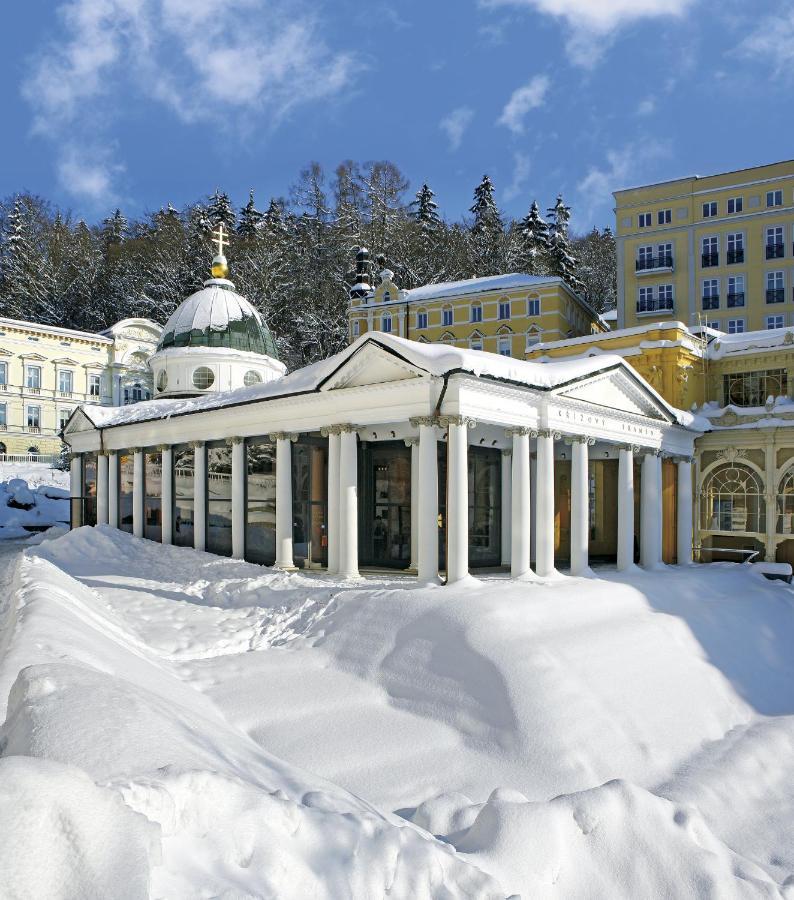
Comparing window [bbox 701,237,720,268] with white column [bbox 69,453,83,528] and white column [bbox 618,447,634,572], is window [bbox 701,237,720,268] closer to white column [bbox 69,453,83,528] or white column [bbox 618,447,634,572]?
white column [bbox 618,447,634,572]

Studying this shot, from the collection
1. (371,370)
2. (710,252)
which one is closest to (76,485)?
(371,370)

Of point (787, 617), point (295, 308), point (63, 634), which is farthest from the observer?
point (295, 308)

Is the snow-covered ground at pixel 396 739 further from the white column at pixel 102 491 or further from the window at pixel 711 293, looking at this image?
the window at pixel 711 293

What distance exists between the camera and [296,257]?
201ft

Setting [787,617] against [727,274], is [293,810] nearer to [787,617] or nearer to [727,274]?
[787,617]

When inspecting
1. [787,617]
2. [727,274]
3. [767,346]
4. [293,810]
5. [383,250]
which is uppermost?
[383,250]

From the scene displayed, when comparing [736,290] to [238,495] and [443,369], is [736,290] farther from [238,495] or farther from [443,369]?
[238,495]

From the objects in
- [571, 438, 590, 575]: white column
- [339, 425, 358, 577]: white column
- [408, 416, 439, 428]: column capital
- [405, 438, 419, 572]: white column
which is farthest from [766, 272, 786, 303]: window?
[408, 416, 439, 428]: column capital

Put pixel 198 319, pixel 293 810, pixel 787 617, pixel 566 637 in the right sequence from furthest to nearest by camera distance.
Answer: pixel 198 319 < pixel 787 617 < pixel 566 637 < pixel 293 810

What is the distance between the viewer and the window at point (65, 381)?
55906mm

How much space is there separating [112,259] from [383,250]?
29.5m

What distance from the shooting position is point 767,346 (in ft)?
71.7

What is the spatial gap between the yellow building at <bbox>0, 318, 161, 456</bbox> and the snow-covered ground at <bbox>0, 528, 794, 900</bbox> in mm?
45056

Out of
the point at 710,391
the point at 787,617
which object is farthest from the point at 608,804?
the point at 710,391
